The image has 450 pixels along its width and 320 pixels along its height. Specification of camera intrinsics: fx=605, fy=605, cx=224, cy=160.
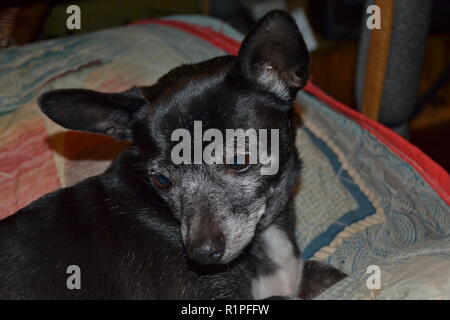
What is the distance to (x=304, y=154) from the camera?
9.48ft

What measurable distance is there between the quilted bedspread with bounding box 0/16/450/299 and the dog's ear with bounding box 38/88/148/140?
1.48ft

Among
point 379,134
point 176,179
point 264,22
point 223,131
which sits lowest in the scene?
point 379,134

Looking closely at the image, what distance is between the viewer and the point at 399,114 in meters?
2.97

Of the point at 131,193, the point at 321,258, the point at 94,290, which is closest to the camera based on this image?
the point at 94,290

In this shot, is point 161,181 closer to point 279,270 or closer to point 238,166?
point 238,166

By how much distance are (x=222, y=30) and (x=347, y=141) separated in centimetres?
104

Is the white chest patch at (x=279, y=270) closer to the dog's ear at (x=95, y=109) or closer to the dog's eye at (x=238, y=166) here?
the dog's eye at (x=238, y=166)

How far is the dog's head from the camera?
1.97 meters

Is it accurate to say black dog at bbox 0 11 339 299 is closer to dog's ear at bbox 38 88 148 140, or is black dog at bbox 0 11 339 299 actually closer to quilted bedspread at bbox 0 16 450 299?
dog's ear at bbox 38 88 148 140

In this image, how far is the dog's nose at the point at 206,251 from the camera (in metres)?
1.92

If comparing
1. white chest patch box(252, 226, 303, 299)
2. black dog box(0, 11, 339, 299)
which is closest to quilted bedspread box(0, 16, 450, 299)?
white chest patch box(252, 226, 303, 299)

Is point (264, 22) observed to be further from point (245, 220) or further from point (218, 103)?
point (245, 220)

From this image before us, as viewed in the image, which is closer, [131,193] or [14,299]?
[14,299]

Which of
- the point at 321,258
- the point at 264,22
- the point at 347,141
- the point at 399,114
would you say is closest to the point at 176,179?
the point at 264,22
